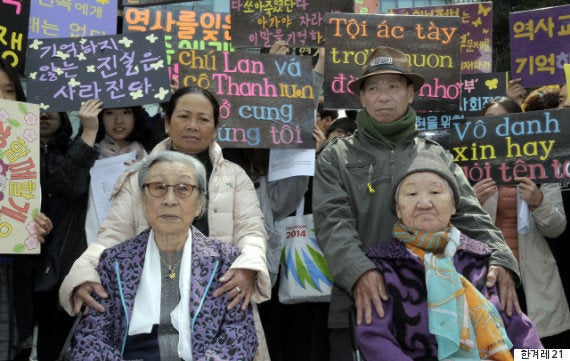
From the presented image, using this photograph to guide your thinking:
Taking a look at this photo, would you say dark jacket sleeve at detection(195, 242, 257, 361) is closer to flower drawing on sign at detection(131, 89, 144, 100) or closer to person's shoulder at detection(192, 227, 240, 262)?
person's shoulder at detection(192, 227, 240, 262)

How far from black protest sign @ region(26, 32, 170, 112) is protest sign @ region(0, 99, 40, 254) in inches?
22.8

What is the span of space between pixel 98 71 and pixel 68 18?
2.97 ft

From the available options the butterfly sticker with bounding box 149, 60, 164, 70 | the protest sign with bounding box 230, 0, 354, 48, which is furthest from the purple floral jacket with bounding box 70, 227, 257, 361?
the protest sign with bounding box 230, 0, 354, 48

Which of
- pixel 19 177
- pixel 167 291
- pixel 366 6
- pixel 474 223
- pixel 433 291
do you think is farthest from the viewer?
pixel 366 6

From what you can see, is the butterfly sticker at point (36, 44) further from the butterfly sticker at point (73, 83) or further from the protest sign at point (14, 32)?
the butterfly sticker at point (73, 83)

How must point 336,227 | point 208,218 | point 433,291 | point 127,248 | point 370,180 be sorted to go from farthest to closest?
point 208,218
point 370,180
point 336,227
point 127,248
point 433,291

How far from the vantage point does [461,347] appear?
3.12m

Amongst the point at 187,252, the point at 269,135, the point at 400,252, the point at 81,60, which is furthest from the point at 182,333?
the point at 81,60

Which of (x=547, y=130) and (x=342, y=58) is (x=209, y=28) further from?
(x=547, y=130)

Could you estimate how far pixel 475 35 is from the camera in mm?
6461

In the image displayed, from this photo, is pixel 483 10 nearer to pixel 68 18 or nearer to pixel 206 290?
pixel 68 18

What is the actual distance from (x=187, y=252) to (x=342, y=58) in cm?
240

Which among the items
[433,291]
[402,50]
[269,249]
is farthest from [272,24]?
[433,291]

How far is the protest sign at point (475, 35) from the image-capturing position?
643 centimetres
